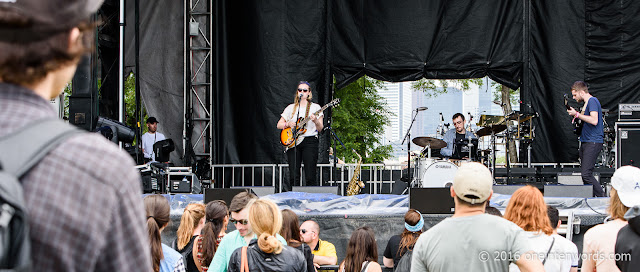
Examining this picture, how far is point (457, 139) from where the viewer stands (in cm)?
1149

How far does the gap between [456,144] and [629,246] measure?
27.6ft

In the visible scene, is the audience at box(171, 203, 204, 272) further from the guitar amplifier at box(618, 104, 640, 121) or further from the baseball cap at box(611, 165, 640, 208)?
the guitar amplifier at box(618, 104, 640, 121)

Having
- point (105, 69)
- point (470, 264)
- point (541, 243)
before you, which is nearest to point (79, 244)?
point (470, 264)

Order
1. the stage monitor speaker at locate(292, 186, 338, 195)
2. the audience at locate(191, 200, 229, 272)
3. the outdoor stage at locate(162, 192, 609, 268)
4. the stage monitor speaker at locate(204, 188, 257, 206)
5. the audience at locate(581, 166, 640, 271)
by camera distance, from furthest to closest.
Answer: the stage monitor speaker at locate(292, 186, 338, 195) < the stage monitor speaker at locate(204, 188, 257, 206) < the outdoor stage at locate(162, 192, 609, 268) < the audience at locate(191, 200, 229, 272) < the audience at locate(581, 166, 640, 271)

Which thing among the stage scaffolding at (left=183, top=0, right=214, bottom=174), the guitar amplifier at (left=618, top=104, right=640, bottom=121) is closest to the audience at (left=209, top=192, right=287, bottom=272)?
the stage scaffolding at (left=183, top=0, right=214, bottom=174)

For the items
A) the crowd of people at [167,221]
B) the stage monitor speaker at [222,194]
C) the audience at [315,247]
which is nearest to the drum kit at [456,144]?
the stage monitor speaker at [222,194]

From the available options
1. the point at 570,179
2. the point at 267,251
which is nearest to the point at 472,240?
the point at 267,251

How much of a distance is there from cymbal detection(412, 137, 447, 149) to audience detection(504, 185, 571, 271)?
22.1 ft

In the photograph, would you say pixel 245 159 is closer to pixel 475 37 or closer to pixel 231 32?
pixel 231 32

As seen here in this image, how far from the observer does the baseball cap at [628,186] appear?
340cm

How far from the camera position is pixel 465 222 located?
3.07 m

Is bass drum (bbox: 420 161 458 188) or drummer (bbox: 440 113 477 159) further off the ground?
drummer (bbox: 440 113 477 159)

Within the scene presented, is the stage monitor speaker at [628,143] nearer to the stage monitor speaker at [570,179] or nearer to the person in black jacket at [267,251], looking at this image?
the stage monitor speaker at [570,179]

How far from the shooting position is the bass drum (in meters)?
10.4
